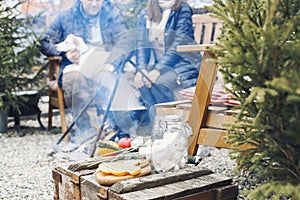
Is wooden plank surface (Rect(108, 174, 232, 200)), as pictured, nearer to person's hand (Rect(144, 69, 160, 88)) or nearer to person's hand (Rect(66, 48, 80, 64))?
person's hand (Rect(144, 69, 160, 88))

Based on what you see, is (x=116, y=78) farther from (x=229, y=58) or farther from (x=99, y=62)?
(x=229, y=58)

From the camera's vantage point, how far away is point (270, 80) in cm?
135

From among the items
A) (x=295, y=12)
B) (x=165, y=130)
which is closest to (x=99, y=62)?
(x=165, y=130)

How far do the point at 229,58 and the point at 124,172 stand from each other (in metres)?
0.60

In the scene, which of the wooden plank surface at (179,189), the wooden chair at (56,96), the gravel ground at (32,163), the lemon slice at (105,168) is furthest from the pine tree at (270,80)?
the wooden chair at (56,96)

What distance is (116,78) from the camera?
3248mm

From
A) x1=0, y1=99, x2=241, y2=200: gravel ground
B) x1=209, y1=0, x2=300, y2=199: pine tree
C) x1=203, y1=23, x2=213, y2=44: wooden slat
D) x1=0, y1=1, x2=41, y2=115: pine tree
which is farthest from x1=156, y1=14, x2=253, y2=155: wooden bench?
x1=0, y1=1, x2=41, y2=115: pine tree

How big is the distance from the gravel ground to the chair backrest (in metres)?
0.95

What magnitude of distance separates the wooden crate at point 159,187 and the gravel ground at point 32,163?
405 millimetres

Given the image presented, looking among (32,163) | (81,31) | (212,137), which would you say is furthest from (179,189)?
(81,31)

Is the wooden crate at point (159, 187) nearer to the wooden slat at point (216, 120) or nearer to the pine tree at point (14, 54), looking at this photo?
the wooden slat at point (216, 120)

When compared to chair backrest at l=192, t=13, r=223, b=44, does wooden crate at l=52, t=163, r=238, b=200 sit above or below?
below

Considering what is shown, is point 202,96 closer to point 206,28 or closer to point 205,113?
point 205,113

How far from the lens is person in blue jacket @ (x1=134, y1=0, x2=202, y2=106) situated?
2973 mm
